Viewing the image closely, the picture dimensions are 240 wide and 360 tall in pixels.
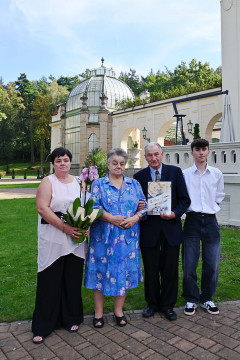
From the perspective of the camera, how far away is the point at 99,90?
28.9 metres

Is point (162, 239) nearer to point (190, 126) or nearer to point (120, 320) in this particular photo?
point (120, 320)

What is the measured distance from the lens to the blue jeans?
361 centimetres

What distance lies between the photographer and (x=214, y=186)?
3.65m

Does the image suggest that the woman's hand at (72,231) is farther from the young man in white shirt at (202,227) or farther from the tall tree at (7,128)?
the tall tree at (7,128)

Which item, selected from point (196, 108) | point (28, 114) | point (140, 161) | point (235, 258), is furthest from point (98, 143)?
point (28, 114)

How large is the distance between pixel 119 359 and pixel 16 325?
1335mm

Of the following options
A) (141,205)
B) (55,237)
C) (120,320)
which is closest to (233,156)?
(141,205)

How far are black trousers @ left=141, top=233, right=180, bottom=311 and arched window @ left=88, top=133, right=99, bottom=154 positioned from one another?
23951 mm

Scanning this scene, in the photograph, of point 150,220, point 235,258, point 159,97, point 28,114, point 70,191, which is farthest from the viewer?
point 28,114

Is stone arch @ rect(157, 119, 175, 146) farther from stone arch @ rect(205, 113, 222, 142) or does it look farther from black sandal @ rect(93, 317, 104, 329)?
black sandal @ rect(93, 317, 104, 329)

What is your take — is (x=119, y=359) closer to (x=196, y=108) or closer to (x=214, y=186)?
(x=214, y=186)

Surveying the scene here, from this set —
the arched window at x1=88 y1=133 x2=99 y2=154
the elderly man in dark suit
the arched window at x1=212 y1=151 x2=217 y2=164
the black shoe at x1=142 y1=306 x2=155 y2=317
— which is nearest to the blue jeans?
the elderly man in dark suit

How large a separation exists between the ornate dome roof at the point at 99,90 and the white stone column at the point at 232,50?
55.8ft

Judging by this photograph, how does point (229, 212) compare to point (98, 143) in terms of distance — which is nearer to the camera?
point (229, 212)
